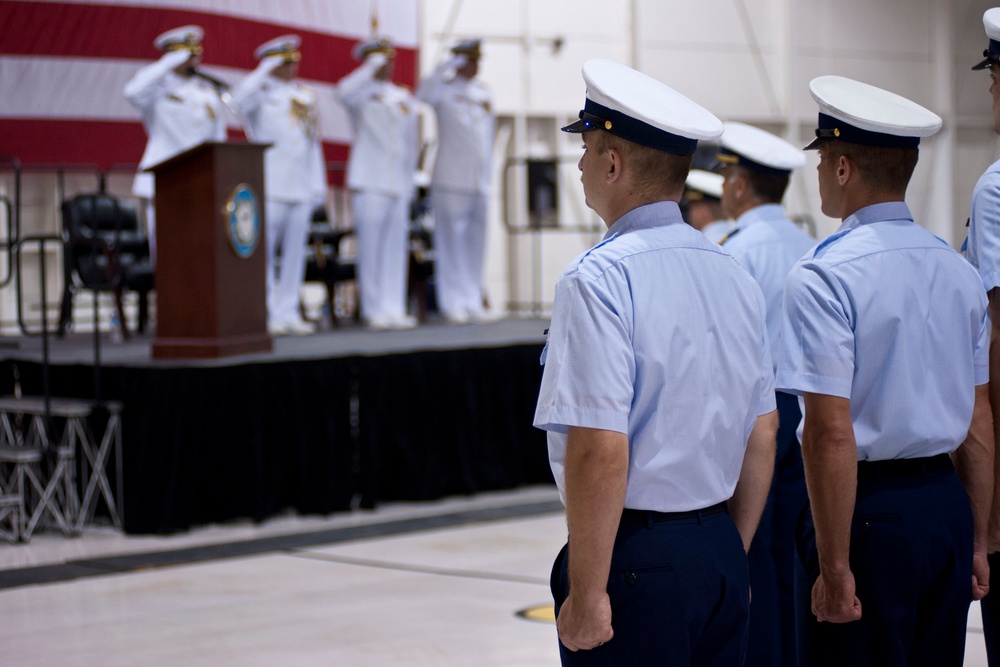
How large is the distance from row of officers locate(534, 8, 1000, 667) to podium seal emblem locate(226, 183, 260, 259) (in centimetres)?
367

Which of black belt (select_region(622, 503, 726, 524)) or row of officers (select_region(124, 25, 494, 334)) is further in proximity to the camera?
row of officers (select_region(124, 25, 494, 334))

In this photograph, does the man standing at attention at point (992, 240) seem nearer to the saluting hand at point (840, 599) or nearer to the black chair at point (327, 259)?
the saluting hand at point (840, 599)

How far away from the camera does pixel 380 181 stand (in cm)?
773

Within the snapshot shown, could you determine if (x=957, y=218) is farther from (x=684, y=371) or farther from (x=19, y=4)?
(x=19, y=4)

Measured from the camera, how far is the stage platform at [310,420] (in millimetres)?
5379

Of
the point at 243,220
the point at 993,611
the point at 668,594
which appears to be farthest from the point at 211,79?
the point at 668,594

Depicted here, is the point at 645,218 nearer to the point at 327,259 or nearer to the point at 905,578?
the point at 905,578

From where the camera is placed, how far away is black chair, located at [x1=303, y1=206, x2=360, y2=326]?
330 inches

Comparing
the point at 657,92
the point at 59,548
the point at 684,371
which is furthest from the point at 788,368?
the point at 59,548

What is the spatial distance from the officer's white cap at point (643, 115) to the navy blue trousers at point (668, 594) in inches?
19.9

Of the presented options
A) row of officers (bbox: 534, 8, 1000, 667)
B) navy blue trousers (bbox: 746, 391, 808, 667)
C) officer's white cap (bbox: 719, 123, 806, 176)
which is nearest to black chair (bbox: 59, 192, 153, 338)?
officer's white cap (bbox: 719, 123, 806, 176)

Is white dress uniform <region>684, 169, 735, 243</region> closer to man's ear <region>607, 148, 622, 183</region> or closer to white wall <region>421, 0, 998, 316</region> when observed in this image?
man's ear <region>607, 148, 622, 183</region>

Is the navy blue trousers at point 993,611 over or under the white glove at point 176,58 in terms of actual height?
under

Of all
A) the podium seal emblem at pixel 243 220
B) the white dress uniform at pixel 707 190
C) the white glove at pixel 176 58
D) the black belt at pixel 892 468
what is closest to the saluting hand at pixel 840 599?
the black belt at pixel 892 468
